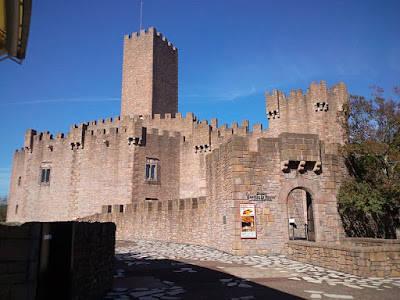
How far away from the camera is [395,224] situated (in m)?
15.5

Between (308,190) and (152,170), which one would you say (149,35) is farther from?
(308,190)

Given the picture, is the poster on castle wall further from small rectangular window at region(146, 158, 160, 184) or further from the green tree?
small rectangular window at region(146, 158, 160, 184)

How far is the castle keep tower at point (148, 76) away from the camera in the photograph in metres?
37.2

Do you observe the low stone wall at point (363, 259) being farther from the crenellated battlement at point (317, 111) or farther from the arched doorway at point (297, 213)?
the crenellated battlement at point (317, 111)

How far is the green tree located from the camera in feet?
46.2

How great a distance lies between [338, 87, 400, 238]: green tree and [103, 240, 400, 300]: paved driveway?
444cm

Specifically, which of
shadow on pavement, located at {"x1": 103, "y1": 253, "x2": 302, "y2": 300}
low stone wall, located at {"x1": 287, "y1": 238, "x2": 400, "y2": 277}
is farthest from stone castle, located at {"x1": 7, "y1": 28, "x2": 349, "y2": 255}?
shadow on pavement, located at {"x1": 103, "y1": 253, "x2": 302, "y2": 300}

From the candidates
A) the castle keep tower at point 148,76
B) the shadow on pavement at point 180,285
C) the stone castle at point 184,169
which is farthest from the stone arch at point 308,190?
the castle keep tower at point 148,76

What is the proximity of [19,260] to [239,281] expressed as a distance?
4.97 metres

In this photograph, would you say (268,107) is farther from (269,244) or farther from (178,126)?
(269,244)

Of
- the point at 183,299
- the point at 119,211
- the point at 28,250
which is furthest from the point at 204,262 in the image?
the point at 119,211

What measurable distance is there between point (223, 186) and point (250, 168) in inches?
60.0

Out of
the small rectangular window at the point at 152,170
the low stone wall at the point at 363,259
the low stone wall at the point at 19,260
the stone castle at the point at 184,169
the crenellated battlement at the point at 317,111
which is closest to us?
the low stone wall at the point at 19,260

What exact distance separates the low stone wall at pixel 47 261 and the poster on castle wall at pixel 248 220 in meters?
7.21
